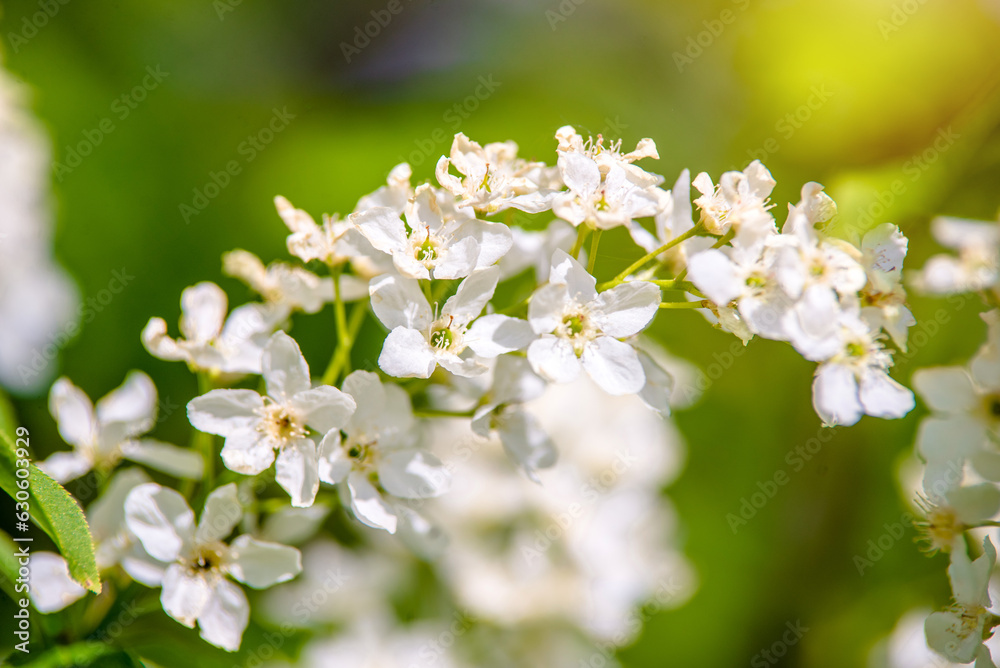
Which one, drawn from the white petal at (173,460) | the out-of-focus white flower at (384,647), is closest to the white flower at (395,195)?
the white petal at (173,460)

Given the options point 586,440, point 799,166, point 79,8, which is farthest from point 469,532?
point 79,8

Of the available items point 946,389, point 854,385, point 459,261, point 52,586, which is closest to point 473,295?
point 459,261

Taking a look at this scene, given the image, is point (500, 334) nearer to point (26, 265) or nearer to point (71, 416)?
point (71, 416)

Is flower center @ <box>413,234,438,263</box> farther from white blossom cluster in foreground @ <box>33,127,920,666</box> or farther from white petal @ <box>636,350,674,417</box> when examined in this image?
white petal @ <box>636,350,674,417</box>

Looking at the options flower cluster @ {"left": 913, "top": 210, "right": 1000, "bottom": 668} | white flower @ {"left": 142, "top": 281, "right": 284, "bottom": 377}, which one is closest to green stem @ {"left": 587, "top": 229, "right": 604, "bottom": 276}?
white flower @ {"left": 142, "top": 281, "right": 284, "bottom": 377}

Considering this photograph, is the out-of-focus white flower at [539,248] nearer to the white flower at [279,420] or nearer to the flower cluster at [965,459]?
the white flower at [279,420]
